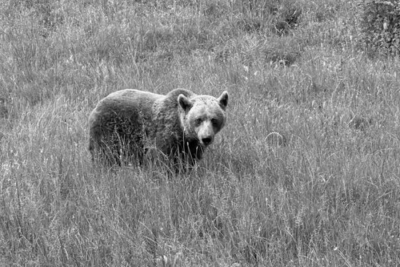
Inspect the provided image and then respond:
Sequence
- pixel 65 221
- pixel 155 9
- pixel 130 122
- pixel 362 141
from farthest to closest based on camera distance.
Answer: pixel 155 9, pixel 130 122, pixel 362 141, pixel 65 221

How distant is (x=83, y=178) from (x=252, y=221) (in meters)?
1.72

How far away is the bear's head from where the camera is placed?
5.96 metres

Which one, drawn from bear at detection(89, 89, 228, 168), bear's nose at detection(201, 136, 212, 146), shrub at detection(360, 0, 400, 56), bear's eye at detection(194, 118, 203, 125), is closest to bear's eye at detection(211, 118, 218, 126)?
bear at detection(89, 89, 228, 168)

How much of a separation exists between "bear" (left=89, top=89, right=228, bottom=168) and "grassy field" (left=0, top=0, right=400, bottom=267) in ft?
0.81

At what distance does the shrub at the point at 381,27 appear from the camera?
340 inches

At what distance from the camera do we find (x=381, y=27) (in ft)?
29.0

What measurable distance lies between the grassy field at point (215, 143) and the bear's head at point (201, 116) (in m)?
0.32

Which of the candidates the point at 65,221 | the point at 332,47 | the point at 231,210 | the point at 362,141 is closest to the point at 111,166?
the point at 65,221

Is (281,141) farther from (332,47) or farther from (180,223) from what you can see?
(332,47)

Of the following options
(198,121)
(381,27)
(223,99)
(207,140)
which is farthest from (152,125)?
(381,27)

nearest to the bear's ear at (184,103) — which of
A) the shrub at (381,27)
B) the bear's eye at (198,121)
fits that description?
the bear's eye at (198,121)

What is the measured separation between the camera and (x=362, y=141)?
618 cm

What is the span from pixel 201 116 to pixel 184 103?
28cm

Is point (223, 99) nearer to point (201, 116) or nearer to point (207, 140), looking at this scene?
point (201, 116)
